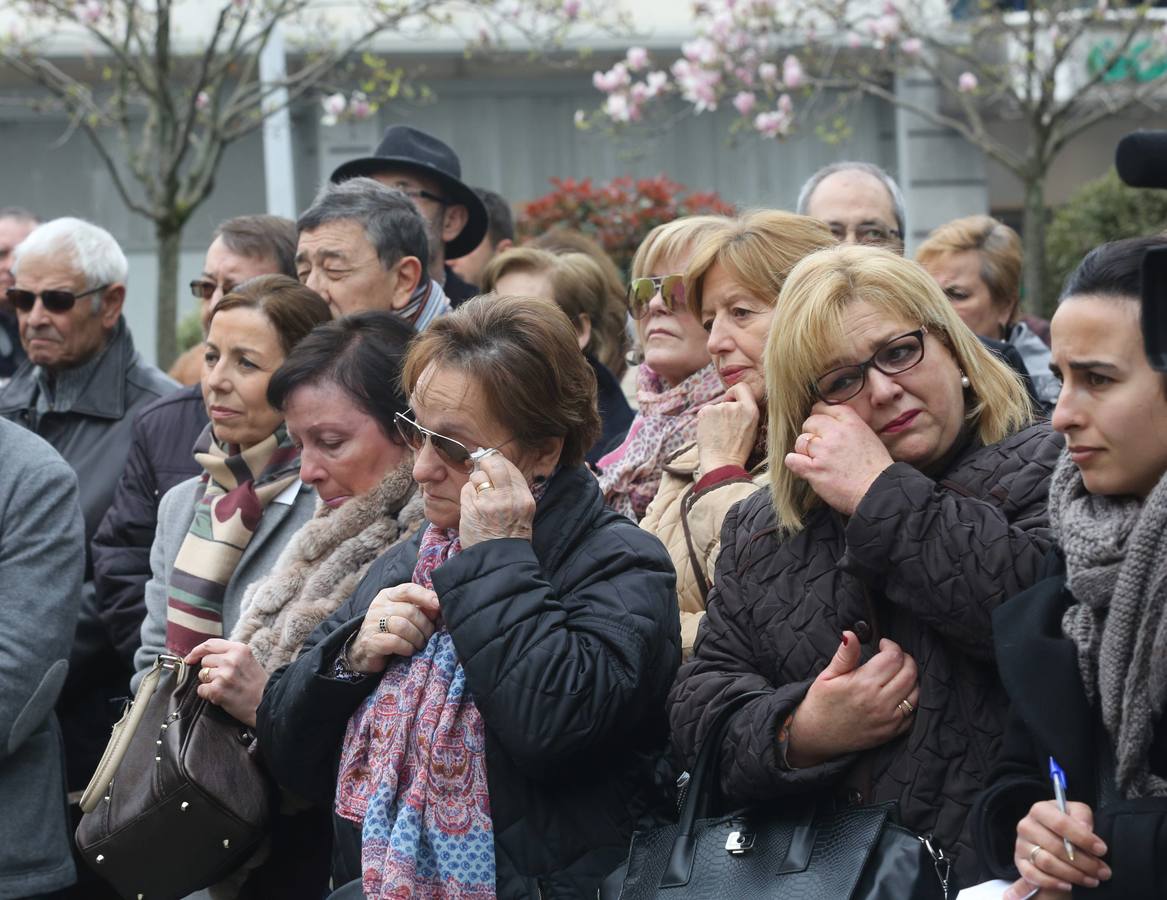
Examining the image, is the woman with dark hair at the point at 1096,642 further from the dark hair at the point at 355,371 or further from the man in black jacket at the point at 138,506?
the man in black jacket at the point at 138,506

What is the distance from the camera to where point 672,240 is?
4.40m

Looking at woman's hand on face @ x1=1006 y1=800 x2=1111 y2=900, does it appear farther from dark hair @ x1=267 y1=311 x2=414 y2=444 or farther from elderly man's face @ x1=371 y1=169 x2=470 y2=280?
elderly man's face @ x1=371 y1=169 x2=470 y2=280

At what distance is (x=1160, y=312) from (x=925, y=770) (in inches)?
36.2

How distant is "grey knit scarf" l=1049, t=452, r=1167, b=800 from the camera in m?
2.40

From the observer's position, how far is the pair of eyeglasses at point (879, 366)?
305cm

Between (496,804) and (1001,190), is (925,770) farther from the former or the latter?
(1001,190)

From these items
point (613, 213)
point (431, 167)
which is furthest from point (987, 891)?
point (613, 213)

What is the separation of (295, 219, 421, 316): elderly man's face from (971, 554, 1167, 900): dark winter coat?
9.65 ft

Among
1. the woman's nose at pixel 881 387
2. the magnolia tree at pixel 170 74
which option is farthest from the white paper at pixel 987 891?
the magnolia tree at pixel 170 74

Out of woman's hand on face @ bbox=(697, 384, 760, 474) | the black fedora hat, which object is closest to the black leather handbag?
woman's hand on face @ bbox=(697, 384, 760, 474)

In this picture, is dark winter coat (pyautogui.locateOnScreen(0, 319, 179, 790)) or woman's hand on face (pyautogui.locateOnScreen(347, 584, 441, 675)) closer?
woman's hand on face (pyautogui.locateOnScreen(347, 584, 441, 675))

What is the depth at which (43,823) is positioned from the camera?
4.39 meters

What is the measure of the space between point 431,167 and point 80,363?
1.50m

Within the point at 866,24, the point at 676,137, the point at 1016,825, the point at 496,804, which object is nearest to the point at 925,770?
the point at 1016,825
